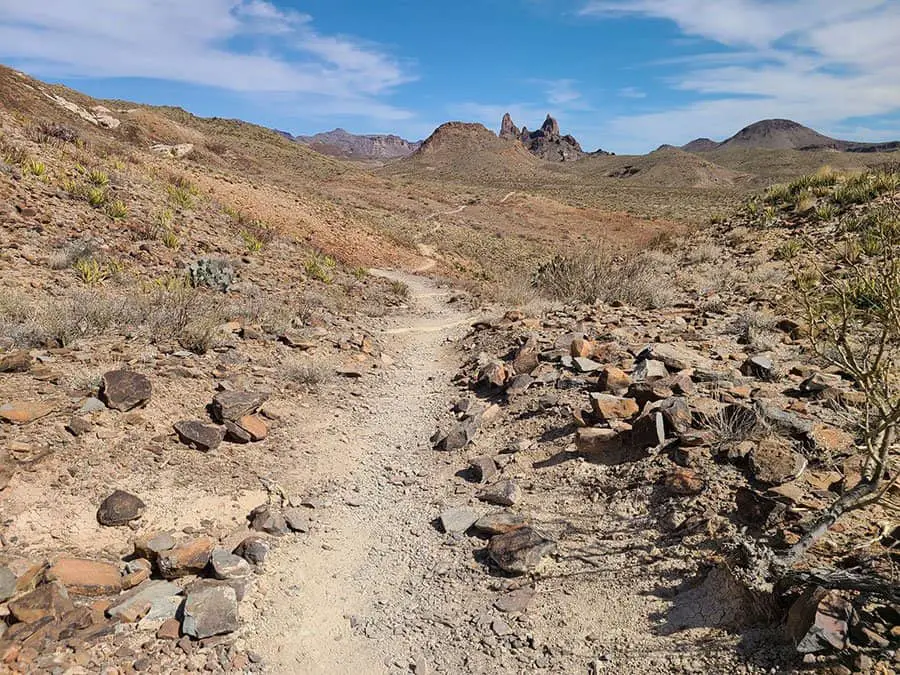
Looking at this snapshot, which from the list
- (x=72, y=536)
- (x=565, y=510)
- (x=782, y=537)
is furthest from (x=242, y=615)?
(x=782, y=537)

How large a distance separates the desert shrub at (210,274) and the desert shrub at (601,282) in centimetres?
653

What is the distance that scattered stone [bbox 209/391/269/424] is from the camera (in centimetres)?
531

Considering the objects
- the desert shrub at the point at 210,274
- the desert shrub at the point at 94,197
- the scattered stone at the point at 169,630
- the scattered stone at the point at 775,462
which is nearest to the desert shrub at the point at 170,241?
the desert shrub at the point at 210,274

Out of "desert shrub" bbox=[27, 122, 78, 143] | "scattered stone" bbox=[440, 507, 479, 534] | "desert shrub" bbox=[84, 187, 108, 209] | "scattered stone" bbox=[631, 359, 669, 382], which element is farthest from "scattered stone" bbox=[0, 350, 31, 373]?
"desert shrub" bbox=[27, 122, 78, 143]

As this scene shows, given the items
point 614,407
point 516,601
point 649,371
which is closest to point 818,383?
point 649,371

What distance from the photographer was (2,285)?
23.0 feet

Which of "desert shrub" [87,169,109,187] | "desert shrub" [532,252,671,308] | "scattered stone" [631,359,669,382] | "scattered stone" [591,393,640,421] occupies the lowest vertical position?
"scattered stone" [591,393,640,421]

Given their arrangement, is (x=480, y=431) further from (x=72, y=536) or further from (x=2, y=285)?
(x=2, y=285)

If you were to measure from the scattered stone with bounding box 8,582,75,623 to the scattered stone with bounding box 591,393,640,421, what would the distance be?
4164 mm

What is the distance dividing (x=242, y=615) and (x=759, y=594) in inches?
117

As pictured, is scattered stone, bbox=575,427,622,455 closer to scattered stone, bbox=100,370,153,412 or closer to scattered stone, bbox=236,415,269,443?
scattered stone, bbox=236,415,269,443

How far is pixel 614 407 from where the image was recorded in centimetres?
495

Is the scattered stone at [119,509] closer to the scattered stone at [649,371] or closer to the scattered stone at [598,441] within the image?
the scattered stone at [598,441]

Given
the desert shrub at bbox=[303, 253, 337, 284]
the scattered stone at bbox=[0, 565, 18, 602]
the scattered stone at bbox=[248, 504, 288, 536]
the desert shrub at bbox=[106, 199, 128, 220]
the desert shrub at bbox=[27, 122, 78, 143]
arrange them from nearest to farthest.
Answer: the scattered stone at bbox=[0, 565, 18, 602] < the scattered stone at bbox=[248, 504, 288, 536] < the desert shrub at bbox=[106, 199, 128, 220] < the desert shrub at bbox=[303, 253, 337, 284] < the desert shrub at bbox=[27, 122, 78, 143]
